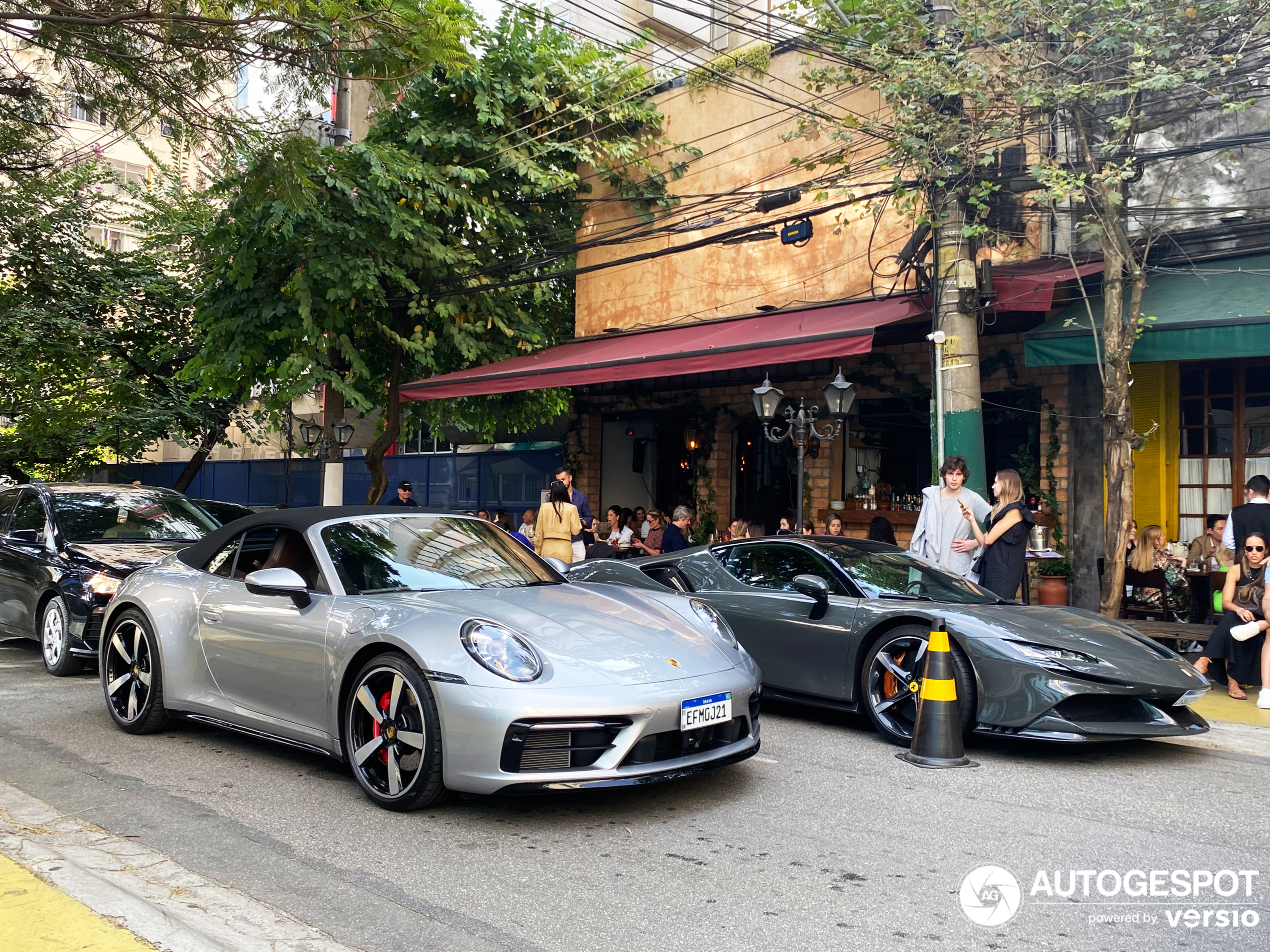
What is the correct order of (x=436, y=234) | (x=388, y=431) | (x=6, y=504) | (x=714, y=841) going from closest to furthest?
(x=714, y=841) < (x=6, y=504) < (x=436, y=234) < (x=388, y=431)

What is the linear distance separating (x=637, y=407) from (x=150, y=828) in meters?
12.9

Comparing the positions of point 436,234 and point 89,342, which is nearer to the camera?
point 436,234

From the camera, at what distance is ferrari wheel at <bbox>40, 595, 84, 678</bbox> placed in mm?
8250

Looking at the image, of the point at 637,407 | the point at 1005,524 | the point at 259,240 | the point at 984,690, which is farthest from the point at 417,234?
the point at 984,690

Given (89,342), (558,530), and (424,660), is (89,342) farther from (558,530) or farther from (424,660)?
(424,660)

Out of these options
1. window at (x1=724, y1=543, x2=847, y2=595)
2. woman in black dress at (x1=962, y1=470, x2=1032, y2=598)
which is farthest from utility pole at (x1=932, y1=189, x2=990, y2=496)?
window at (x1=724, y1=543, x2=847, y2=595)

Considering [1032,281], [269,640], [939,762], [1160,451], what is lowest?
[939,762]

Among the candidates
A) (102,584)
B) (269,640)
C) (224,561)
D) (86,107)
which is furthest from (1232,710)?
(86,107)

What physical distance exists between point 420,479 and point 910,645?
55.4ft

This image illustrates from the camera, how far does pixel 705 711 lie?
460 cm

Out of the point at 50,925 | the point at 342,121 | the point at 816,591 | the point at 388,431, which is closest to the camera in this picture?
the point at 50,925

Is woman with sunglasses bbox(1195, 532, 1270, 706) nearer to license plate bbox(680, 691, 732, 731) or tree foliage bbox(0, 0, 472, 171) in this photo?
license plate bbox(680, 691, 732, 731)

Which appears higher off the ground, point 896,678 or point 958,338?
point 958,338

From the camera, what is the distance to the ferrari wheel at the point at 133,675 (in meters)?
6.04
